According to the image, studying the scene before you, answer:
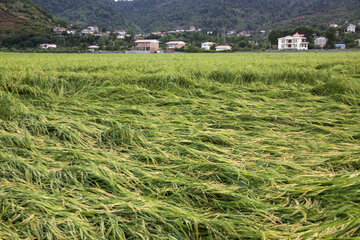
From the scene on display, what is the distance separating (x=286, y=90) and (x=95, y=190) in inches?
131

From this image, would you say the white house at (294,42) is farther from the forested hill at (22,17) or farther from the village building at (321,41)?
the forested hill at (22,17)

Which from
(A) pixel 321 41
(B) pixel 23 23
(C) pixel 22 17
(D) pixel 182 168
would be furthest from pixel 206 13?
(D) pixel 182 168

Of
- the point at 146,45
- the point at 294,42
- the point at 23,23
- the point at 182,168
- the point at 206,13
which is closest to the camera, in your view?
the point at 182,168

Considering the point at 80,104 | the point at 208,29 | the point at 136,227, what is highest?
the point at 208,29


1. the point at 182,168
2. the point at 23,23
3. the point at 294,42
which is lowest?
the point at 182,168

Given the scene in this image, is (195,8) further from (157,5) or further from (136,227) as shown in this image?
(136,227)

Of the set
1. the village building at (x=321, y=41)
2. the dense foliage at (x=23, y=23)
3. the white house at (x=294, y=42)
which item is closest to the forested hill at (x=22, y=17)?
the dense foliage at (x=23, y=23)

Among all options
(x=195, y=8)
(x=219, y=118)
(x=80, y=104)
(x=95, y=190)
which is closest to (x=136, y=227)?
(x=95, y=190)

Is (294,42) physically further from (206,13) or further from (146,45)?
(206,13)

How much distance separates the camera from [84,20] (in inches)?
4380

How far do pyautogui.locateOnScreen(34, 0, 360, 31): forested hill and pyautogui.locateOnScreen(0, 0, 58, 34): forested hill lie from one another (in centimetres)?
3834

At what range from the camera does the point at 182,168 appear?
73.9 inches

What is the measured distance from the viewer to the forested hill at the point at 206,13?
108850 mm

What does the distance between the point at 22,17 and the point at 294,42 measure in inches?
2548
